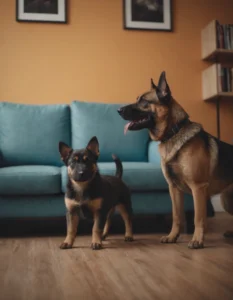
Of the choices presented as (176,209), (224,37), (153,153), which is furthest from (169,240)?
(224,37)

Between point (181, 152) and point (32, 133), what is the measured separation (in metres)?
1.44

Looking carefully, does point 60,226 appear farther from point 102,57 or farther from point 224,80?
point 224,80

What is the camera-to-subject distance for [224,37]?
11.7 feet

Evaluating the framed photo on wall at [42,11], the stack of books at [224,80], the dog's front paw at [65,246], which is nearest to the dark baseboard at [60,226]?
the dog's front paw at [65,246]

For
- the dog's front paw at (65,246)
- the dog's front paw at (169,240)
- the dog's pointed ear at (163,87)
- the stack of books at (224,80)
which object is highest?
the stack of books at (224,80)

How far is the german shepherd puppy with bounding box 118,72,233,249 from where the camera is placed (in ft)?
7.00

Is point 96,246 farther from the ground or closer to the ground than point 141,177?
closer to the ground

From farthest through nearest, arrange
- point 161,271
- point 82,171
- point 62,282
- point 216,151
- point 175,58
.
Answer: point 175,58 → point 216,151 → point 82,171 → point 161,271 → point 62,282

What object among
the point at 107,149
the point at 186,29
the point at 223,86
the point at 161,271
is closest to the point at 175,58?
the point at 186,29

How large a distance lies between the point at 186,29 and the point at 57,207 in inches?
96.6

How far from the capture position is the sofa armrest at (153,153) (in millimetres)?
2830

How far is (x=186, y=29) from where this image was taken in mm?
3828

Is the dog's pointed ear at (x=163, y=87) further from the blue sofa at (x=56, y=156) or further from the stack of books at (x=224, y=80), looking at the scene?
the stack of books at (x=224, y=80)

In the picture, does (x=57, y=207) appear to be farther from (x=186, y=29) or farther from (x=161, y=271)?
(x=186, y=29)
